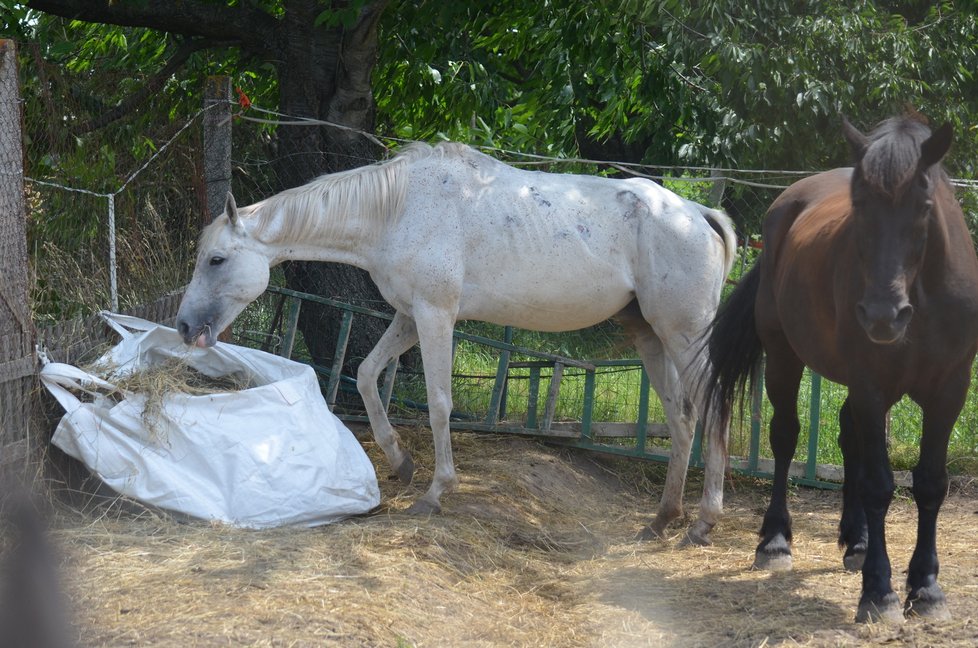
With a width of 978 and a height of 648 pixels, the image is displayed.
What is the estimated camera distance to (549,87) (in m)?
7.99

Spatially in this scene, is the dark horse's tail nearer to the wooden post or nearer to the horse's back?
the horse's back

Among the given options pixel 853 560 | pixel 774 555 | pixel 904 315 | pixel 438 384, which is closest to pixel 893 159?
pixel 904 315

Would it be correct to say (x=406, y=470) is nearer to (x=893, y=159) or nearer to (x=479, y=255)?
(x=479, y=255)

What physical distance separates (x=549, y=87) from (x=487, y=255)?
3218 millimetres

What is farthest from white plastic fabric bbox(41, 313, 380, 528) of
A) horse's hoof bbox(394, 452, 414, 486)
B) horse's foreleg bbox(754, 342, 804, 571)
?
horse's foreleg bbox(754, 342, 804, 571)

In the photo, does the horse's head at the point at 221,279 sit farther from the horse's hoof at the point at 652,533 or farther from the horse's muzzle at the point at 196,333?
the horse's hoof at the point at 652,533

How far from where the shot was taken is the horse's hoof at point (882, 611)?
3.60 meters

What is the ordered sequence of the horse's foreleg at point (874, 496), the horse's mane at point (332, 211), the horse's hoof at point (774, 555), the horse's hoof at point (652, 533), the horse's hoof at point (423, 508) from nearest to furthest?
the horse's foreleg at point (874, 496) < the horse's hoof at point (774, 555) < the horse's hoof at point (423, 508) < the horse's mane at point (332, 211) < the horse's hoof at point (652, 533)

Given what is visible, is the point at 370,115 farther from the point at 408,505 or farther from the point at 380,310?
the point at 408,505

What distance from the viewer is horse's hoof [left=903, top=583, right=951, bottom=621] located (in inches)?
145

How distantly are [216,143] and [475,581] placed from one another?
9.91 ft

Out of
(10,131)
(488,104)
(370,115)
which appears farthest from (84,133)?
(488,104)

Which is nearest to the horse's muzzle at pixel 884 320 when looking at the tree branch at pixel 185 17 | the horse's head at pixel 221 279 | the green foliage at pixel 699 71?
the horse's head at pixel 221 279

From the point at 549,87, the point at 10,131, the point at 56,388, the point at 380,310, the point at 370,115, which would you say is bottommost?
the point at 56,388
